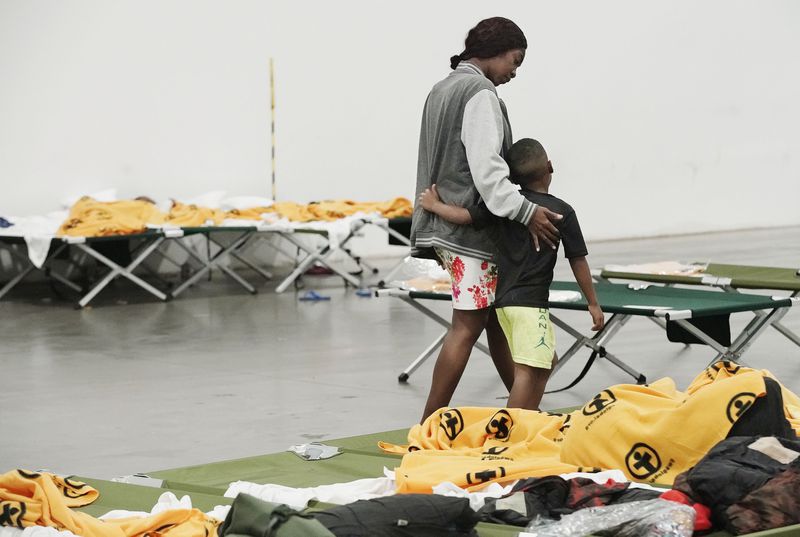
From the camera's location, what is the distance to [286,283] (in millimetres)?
9781

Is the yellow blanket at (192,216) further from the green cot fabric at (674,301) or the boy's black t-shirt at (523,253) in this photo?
the boy's black t-shirt at (523,253)

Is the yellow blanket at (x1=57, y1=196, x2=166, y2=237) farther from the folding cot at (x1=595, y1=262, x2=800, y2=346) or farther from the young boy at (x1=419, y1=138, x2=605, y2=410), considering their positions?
the young boy at (x1=419, y1=138, x2=605, y2=410)

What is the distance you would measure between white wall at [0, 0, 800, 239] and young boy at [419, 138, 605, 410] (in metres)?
6.73

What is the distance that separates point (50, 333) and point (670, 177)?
8911mm

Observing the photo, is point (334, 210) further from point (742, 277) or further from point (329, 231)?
point (742, 277)

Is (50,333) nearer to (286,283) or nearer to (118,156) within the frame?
(286,283)

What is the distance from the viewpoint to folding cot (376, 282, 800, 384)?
5.29 m

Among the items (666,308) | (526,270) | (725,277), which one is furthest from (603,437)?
(725,277)

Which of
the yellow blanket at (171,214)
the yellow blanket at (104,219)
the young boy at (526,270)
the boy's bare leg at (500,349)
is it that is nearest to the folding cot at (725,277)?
the boy's bare leg at (500,349)

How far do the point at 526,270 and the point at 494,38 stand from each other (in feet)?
2.64

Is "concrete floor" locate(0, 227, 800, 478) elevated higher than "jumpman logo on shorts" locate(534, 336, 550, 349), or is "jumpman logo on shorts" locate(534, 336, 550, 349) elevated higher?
"jumpman logo on shorts" locate(534, 336, 550, 349)

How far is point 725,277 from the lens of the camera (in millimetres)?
6574

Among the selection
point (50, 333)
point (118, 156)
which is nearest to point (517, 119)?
point (118, 156)

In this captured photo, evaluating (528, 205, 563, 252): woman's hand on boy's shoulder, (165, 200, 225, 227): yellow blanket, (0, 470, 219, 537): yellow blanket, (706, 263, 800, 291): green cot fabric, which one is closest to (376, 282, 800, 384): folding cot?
(706, 263, 800, 291): green cot fabric
